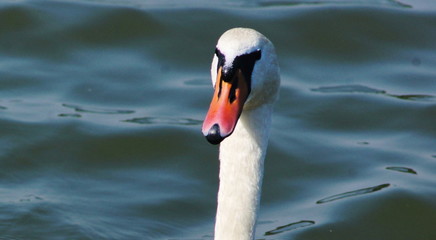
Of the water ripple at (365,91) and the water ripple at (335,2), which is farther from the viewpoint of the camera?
the water ripple at (335,2)

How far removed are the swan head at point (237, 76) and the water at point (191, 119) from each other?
268 centimetres

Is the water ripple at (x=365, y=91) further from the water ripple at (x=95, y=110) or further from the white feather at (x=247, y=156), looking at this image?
the white feather at (x=247, y=156)

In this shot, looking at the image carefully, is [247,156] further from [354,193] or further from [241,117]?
[354,193]

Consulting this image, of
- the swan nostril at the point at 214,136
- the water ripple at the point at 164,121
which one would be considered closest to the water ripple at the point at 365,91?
the water ripple at the point at 164,121

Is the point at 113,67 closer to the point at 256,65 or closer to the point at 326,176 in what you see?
→ the point at 326,176

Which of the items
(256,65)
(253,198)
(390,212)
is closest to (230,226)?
(253,198)

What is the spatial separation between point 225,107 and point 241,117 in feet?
1.76

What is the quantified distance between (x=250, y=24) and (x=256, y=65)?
251 inches

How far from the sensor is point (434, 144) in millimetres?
9453

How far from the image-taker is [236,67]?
5.01m

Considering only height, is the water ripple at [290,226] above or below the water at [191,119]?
below

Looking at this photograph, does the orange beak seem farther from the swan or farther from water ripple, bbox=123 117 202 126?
water ripple, bbox=123 117 202 126

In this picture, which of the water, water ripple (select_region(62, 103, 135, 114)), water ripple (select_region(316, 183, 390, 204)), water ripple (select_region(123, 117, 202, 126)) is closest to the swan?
the water

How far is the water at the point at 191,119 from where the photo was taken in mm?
8234
